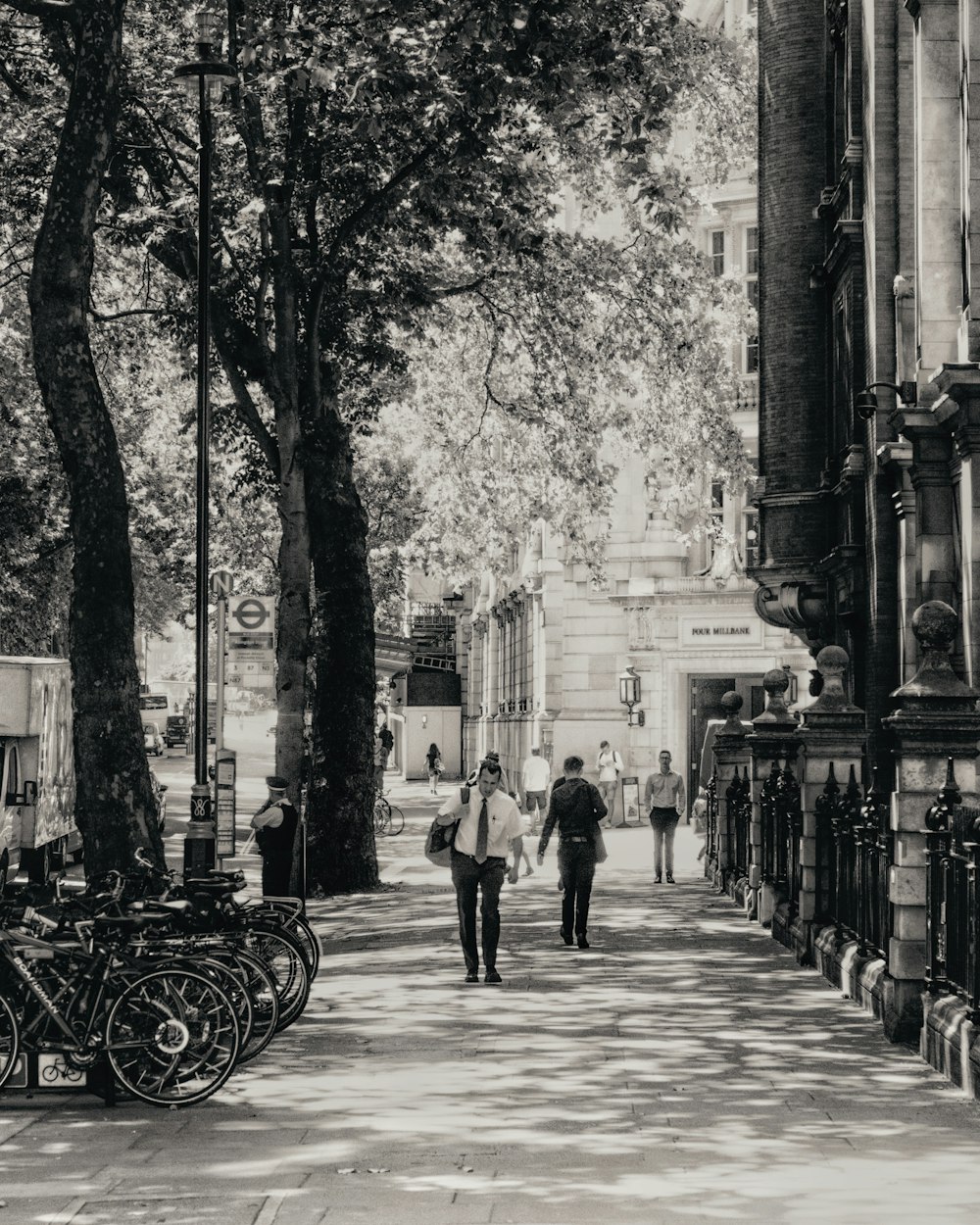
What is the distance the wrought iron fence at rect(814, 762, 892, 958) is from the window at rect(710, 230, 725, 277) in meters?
29.7

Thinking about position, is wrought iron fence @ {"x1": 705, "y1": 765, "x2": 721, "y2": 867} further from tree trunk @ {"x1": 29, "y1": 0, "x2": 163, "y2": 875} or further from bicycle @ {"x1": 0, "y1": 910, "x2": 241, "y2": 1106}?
bicycle @ {"x1": 0, "y1": 910, "x2": 241, "y2": 1106}

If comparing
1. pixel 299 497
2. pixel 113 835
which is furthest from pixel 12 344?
pixel 113 835

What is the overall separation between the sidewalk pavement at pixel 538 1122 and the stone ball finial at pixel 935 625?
2.45m

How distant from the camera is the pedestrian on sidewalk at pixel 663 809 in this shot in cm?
2639

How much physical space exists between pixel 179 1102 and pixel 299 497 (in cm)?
1297

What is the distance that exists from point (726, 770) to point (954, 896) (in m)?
16.1

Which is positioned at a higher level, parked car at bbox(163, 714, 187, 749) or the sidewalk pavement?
parked car at bbox(163, 714, 187, 749)

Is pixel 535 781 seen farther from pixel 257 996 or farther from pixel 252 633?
pixel 257 996

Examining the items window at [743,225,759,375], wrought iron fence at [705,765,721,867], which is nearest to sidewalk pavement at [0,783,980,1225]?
wrought iron fence at [705,765,721,867]

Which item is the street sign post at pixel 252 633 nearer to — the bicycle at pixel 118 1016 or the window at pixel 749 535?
the bicycle at pixel 118 1016

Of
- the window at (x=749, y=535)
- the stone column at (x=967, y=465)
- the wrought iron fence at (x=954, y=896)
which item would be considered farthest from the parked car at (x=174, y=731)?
the wrought iron fence at (x=954, y=896)

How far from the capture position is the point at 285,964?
1320cm

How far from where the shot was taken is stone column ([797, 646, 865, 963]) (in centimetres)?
1673

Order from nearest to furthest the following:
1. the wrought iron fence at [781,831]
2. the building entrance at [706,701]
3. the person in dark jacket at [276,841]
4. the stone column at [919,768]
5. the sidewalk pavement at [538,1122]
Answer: the sidewalk pavement at [538,1122] → the stone column at [919,768] → the wrought iron fence at [781,831] → the person in dark jacket at [276,841] → the building entrance at [706,701]
